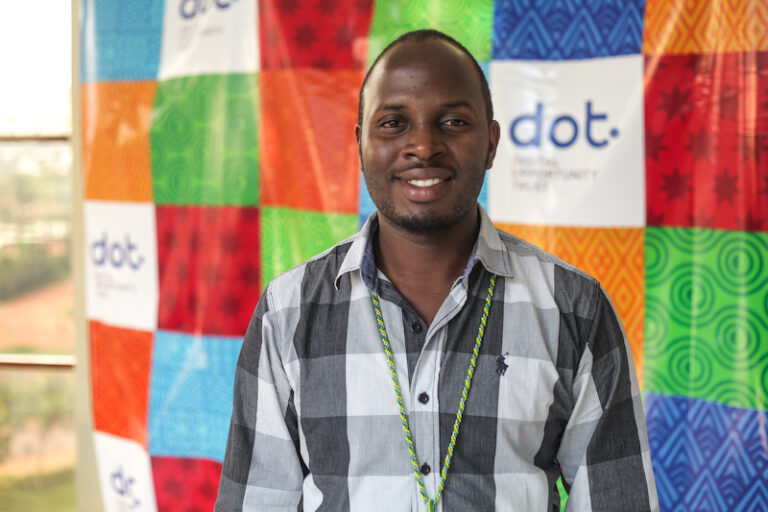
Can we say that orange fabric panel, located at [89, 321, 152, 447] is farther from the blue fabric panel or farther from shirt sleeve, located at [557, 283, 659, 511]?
shirt sleeve, located at [557, 283, 659, 511]

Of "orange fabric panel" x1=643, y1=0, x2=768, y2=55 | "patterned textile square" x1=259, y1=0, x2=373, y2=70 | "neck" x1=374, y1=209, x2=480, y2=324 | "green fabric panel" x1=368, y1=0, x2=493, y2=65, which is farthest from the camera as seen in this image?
"patterned textile square" x1=259, y1=0, x2=373, y2=70

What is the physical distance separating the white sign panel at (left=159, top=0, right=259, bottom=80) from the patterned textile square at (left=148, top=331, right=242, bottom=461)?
2.51ft

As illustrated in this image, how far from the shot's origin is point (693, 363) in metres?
1.75

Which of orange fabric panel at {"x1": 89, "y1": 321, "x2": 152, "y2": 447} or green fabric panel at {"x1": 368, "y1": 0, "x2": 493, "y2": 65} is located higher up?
green fabric panel at {"x1": 368, "y1": 0, "x2": 493, "y2": 65}

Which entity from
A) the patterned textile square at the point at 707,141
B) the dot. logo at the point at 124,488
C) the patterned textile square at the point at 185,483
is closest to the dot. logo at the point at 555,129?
the patterned textile square at the point at 707,141

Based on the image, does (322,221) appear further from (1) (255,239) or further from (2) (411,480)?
(2) (411,480)

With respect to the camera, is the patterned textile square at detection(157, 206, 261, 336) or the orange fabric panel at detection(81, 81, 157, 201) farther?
the orange fabric panel at detection(81, 81, 157, 201)

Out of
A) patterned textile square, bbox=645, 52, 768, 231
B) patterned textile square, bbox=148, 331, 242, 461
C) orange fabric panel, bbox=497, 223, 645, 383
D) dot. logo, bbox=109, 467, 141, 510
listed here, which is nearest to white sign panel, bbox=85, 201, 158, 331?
patterned textile square, bbox=148, 331, 242, 461

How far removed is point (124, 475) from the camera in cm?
244

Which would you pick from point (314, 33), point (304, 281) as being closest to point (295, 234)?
point (314, 33)

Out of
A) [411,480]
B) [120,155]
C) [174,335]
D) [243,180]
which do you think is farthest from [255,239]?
[411,480]

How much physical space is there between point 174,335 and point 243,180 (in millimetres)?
508

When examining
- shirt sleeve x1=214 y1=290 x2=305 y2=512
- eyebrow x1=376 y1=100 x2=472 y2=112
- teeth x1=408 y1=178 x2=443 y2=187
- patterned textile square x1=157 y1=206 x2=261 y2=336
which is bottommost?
shirt sleeve x1=214 y1=290 x2=305 y2=512

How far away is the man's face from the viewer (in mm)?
1129
